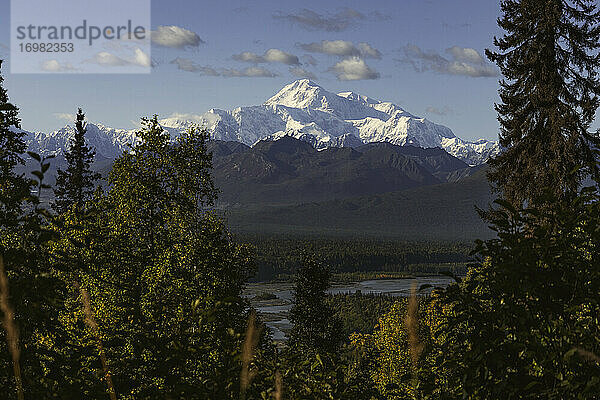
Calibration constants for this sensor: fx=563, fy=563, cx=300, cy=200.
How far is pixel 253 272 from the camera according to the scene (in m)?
32.4

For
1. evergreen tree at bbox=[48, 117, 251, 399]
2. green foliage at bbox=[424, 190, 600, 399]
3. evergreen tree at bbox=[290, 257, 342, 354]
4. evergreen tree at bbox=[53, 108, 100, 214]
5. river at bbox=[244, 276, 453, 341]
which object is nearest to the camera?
green foliage at bbox=[424, 190, 600, 399]

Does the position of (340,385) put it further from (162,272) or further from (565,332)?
(162,272)

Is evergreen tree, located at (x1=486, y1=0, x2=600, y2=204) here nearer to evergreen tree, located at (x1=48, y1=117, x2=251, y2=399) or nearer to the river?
evergreen tree, located at (x1=48, y1=117, x2=251, y2=399)

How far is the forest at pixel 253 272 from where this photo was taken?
4227 millimetres

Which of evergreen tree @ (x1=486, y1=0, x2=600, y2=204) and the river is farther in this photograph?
the river

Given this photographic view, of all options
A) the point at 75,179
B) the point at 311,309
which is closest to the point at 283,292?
the point at 311,309

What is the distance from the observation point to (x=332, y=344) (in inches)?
1850

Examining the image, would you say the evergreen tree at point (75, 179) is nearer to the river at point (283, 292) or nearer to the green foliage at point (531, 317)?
the green foliage at point (531, 317)

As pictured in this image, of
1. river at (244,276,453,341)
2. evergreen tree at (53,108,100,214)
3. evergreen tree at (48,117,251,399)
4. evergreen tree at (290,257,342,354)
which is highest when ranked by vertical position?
evergreen tree at (53,108,100,214)

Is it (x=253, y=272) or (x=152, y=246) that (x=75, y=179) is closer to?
(x=253, y=272)

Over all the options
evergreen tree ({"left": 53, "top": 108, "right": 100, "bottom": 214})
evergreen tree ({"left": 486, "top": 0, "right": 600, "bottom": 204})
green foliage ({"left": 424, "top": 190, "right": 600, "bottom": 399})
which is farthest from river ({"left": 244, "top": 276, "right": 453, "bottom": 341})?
green foliage ({"left": 424, "top": 190, "right": 600, "bottom": 399})

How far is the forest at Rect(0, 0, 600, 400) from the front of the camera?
13.9 feet

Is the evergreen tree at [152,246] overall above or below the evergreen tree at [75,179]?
below

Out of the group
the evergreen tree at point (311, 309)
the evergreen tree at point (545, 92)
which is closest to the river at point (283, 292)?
the evergreen tree at point (311, 309)
